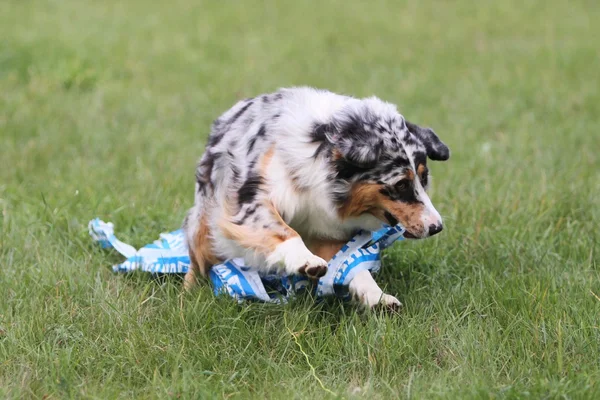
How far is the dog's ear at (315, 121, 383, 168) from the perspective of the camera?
3604mm

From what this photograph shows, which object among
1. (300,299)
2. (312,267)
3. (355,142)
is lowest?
(300,299)

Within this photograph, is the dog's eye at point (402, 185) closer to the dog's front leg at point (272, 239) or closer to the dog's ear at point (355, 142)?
the dog's ear at point (355, 142)

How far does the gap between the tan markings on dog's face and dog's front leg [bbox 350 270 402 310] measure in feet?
1.04

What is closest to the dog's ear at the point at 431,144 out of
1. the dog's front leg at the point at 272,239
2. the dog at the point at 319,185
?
the dog at the point at 319,185

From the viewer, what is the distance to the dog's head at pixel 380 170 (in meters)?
3.64

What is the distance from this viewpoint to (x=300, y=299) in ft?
12.8

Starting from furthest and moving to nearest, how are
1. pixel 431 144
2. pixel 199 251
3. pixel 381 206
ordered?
pixel 199 251 < pixel 431 144 < pixel 381 206

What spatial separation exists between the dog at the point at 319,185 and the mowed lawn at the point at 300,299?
0.33m

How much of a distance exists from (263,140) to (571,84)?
17.8ft

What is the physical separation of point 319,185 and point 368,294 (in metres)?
0.56

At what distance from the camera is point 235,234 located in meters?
3.77

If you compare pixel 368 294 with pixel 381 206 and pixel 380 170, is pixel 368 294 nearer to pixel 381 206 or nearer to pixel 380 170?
pixel 381 206

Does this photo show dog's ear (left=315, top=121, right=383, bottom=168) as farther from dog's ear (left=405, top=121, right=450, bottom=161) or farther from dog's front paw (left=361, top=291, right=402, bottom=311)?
dog's front paw (left=361, top=291, right=402, bottom=311)

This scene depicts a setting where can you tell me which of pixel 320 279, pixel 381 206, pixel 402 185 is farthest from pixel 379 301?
pixel 402 185
